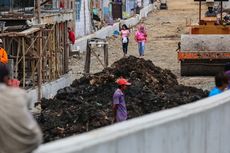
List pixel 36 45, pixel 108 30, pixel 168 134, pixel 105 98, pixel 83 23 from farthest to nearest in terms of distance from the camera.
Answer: pixel 108 30 < pixel 83 23 < pixel 36 45 < pixel 105 98 < pixel 168 134

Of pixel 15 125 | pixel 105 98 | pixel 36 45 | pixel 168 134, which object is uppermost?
pixel 15 125

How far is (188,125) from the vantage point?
23.6 feet

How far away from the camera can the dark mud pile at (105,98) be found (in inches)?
552

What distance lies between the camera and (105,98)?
17.1 metres

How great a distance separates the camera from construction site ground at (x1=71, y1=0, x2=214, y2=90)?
2578cm

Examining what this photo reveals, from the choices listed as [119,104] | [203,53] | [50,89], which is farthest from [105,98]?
[203,53]

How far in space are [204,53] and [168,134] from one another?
57.3 feet

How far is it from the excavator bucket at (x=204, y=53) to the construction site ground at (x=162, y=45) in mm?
376

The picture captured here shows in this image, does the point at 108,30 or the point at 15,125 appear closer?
the point at 15,125

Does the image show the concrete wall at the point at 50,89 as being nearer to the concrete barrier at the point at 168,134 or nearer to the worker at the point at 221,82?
the worker at the point at 221,82

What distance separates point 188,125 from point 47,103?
9889 millimetres

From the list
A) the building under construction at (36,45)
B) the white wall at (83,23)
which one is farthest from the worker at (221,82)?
the white wall at (83,23)

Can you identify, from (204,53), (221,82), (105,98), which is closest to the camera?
(221,82)

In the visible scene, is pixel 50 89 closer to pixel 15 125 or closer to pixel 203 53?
pixel 203 53
